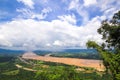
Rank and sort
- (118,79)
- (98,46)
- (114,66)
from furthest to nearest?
(98,46)
(114,66)
(118,79)

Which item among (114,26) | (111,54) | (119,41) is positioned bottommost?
(111,54)

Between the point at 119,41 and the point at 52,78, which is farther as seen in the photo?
the point at 52,78

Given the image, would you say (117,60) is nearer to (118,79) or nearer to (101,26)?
(118,79)

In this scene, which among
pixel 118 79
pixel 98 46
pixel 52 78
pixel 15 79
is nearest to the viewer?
pixel 118 79

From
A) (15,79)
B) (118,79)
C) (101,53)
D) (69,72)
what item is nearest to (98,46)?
(101,53)

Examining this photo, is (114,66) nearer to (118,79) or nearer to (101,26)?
(118,79)

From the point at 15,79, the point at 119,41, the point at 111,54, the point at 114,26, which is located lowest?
the point at 15,79

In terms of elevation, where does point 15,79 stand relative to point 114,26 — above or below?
below

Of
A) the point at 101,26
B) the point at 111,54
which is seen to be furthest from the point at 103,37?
the point at 111,54

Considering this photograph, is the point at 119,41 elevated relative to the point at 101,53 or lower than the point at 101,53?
elevated
